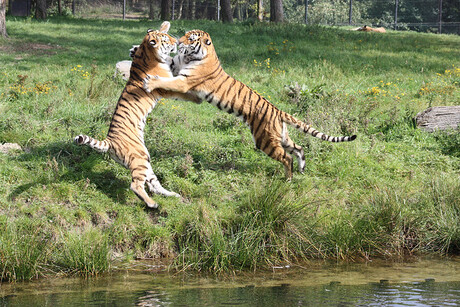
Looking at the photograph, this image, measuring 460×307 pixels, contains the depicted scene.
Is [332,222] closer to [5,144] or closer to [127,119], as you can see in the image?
[127,119]

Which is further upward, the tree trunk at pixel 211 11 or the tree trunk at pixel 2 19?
the tree trunk at pixel 211 11

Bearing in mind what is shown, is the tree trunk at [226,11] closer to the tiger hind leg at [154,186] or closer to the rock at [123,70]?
the rock at [123,70]

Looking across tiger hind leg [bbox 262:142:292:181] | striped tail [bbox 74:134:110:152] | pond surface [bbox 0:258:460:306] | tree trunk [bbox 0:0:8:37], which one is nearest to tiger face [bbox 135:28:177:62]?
striped tail [bbox 74:134:110:152]

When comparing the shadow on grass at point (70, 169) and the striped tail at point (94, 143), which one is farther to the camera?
the shadow on grass at point (70, 169)

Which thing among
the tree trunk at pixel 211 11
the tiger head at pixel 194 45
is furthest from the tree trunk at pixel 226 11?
the tiger head at pixel 194 45

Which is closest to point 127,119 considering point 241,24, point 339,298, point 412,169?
point 339,298

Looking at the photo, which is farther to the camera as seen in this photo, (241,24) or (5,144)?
(241,24)

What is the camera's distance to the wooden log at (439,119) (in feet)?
33.4

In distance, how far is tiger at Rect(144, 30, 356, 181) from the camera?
300 inches

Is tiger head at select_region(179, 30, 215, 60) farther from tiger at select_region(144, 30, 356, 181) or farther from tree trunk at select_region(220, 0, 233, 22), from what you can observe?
tree trunk at select_region(220, 0, 233, 22)

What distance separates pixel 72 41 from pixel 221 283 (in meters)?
12.8

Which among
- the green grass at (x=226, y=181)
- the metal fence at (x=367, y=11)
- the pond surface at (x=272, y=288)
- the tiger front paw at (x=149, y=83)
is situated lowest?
the pond surface at (x=272, y=288)

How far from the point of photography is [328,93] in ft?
37.2

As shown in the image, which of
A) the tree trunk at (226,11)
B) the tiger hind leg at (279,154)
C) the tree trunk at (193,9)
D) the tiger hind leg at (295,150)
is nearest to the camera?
the tiger hind leg at (279,154)
